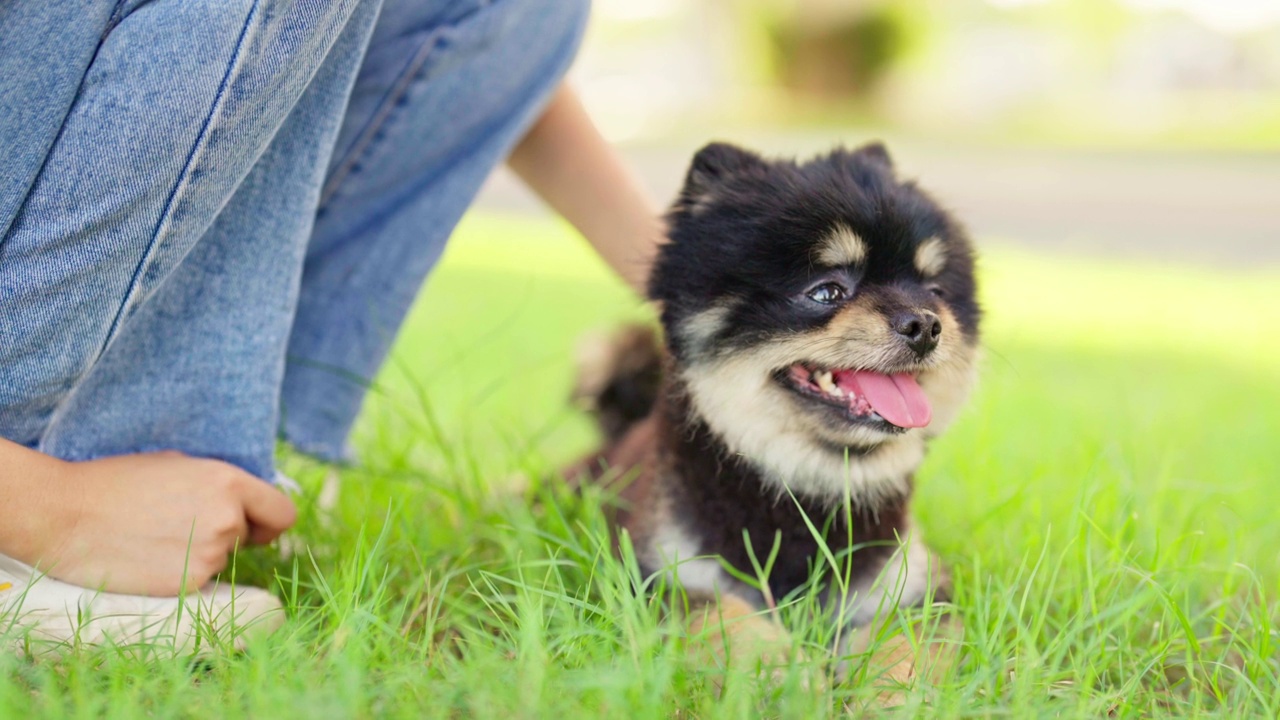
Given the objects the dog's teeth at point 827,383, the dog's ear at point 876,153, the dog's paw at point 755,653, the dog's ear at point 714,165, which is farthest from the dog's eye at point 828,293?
the dog's paw at point 755,653

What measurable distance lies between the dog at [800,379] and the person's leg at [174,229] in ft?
2.60

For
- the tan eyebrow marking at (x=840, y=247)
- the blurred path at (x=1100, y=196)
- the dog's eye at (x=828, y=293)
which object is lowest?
the blurred path at (x=1100, y=196)

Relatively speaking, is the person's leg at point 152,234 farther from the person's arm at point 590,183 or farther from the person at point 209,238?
the person's arm at point 590,183

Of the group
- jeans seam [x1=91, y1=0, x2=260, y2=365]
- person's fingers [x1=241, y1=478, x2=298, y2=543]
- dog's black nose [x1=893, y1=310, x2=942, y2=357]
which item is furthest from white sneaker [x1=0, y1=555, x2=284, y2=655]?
dog's black nose [x1=893, y1=310, x2=942, y2=357]

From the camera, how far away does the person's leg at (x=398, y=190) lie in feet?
7.78

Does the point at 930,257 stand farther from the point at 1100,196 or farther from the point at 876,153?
the point at 1100,196

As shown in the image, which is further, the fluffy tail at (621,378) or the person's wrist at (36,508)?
the fluffy tail at (621,378)

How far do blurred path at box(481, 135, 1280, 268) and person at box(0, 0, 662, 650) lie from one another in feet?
15.6

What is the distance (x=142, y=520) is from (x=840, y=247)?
1.41 m

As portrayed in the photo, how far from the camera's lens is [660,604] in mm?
1770

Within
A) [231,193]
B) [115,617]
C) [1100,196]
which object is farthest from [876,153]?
[1100,196]

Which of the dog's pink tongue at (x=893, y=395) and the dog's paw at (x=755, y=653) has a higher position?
the dog's pink tongue at (x=893, y=395)

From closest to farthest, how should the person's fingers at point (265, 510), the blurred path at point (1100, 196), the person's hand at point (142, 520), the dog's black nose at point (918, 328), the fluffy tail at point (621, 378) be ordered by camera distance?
the person's hand at point (142, 520)
the dog's black nose at point (918, 328)
the person's fingers at point (265, 510)
the fluffy tail at point (621, 378)
the blurred path at point (1100, 196)

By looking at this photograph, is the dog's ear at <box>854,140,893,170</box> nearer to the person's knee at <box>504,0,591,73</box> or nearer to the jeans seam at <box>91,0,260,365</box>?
the person's knee at <box>504,0,591,73</box>
